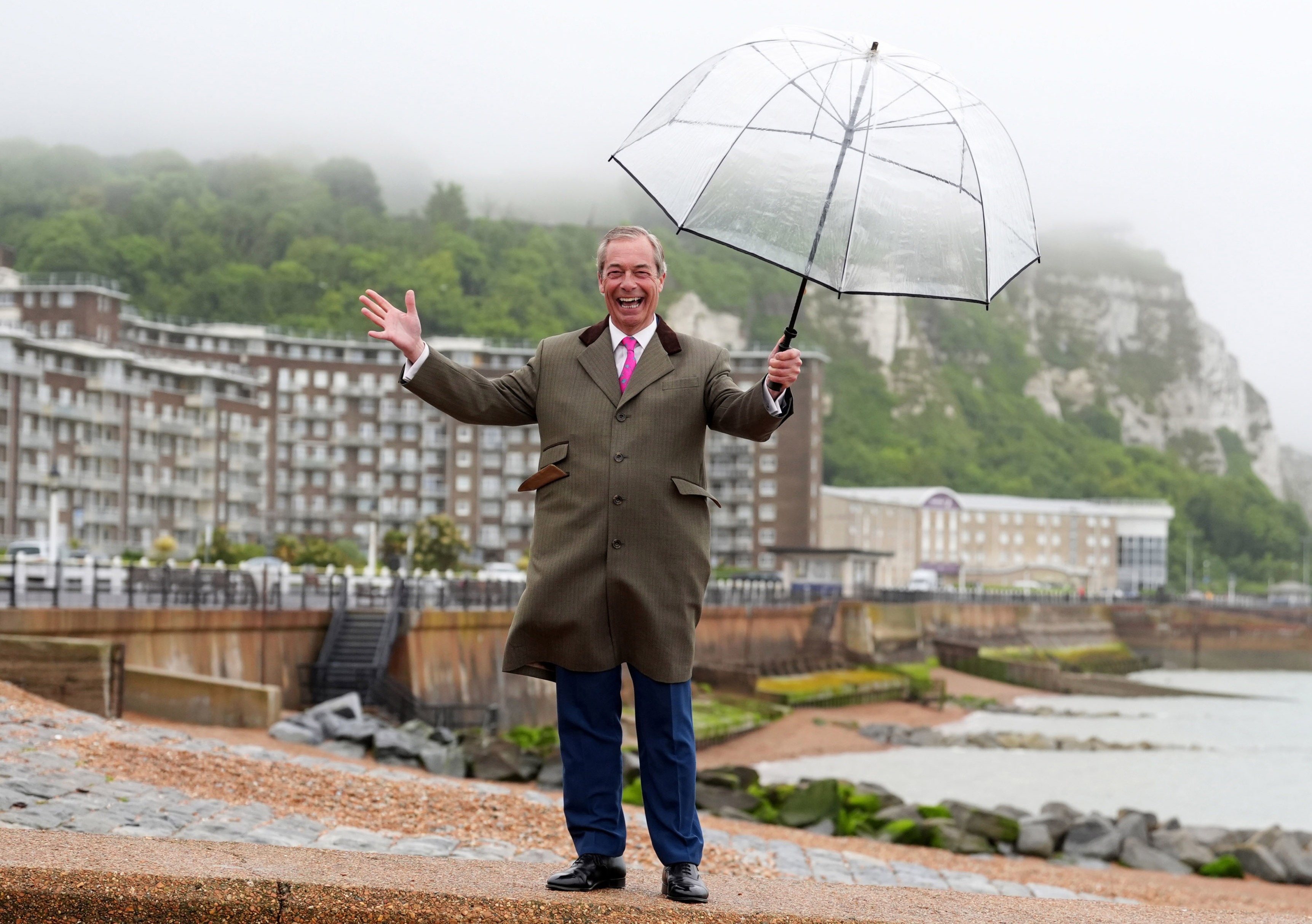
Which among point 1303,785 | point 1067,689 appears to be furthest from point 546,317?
point 1303,785

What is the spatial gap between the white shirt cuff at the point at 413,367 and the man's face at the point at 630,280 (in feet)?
2.09

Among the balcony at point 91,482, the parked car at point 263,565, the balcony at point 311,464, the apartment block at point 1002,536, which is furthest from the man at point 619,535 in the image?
the apartment block at point 1002,536

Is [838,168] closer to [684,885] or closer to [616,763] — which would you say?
[616,763]

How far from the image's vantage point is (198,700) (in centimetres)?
1831

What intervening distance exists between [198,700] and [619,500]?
14749 millimetres

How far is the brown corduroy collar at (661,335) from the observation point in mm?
5152

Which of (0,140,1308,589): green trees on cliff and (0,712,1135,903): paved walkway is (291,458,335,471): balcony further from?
(0,712,1135,903): paved walkway

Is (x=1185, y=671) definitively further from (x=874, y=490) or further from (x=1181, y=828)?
(x=1181, y=828)

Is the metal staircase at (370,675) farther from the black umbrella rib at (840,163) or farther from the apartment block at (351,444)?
the apartment block at (351,444)

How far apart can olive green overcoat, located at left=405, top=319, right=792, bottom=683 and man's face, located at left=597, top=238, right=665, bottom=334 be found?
0.36 feet

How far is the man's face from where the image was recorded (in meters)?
5.07

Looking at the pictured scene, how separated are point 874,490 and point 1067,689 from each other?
6513 cm

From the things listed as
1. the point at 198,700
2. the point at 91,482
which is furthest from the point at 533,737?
the point at 91,482

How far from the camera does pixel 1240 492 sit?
184500 millimetres
